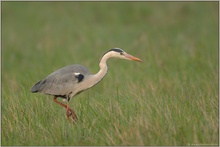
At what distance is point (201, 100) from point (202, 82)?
1812 mm

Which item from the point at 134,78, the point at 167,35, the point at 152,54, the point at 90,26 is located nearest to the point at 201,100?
the point at 134,78

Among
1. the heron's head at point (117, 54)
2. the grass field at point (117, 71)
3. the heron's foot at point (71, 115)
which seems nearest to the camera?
the grass field at point (117, 71)

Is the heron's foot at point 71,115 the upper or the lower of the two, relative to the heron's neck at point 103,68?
lower

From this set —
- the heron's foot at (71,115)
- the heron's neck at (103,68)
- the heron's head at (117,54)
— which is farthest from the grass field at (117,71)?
the heron's head at (117,54)

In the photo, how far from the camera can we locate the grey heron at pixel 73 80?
19.9 ft

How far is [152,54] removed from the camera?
31.8ft

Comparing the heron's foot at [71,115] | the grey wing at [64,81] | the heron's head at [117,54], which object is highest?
the heron's head at [117,54]

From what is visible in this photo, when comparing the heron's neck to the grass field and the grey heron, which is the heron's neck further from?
the grass field

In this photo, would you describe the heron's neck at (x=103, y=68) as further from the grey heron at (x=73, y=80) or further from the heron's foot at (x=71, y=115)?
the heron's foot at (x=71, y=115)

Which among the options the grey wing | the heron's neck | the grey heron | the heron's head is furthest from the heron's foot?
the heron's head

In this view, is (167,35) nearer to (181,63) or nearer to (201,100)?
(181,63)

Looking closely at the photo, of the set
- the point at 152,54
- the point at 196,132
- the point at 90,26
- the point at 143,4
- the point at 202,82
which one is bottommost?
the point at 196,132

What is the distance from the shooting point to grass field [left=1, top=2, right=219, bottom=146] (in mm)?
4973

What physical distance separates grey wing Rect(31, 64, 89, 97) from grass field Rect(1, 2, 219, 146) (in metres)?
0.18
